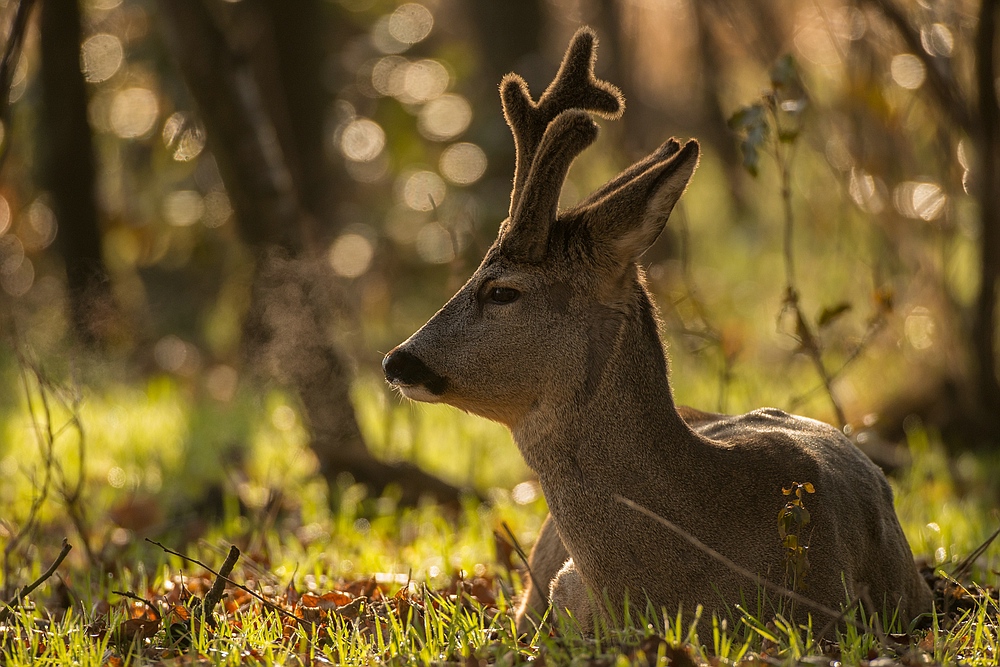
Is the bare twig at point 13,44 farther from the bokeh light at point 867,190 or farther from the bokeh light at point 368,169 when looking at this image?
the bokeh light at point 368,169

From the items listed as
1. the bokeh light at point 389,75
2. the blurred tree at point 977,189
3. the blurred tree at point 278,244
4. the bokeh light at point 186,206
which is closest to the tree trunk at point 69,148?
the bokeh light at point 186,206

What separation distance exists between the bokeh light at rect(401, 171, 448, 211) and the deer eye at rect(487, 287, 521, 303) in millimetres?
8045

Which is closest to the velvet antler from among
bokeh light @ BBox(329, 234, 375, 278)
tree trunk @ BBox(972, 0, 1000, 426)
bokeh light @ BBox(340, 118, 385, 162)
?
tree trunk @ BBox(972, 0, 1000, 426)

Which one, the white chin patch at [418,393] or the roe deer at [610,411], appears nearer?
the roe deer at [610,411]

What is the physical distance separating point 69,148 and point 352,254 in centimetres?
292

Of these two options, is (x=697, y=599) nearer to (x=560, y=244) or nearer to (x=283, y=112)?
(x=560, y=244)

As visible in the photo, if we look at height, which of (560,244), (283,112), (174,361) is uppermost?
(283,112)

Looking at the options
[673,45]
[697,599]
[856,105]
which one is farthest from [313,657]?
[673,45]

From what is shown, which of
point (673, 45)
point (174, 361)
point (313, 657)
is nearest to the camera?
point (313, 657)

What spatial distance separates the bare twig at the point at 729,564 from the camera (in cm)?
345

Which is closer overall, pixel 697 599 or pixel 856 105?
pixel 697 599

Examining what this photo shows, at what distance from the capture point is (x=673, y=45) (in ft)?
65.7

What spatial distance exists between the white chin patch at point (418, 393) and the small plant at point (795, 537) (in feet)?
3.69

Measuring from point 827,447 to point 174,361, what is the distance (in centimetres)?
960
